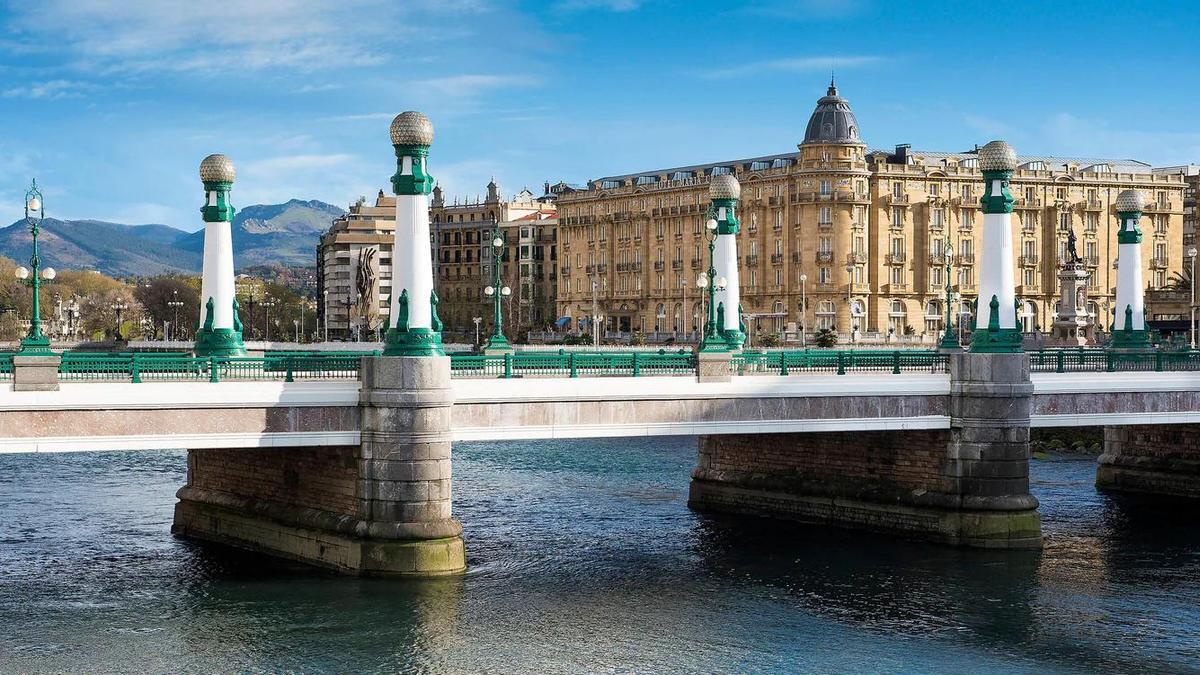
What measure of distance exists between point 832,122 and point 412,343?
374 ft

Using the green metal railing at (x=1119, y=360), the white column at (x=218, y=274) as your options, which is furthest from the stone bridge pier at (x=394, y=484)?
the green metal railing at (x=1119, y=360)

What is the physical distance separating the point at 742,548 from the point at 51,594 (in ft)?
61.6

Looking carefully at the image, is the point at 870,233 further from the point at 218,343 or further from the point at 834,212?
the point at 218,343

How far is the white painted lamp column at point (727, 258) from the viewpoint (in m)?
51.7

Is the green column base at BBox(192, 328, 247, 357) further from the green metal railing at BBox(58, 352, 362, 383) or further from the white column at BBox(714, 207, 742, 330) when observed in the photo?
the white column at BBox(714, 207, 742, 330)

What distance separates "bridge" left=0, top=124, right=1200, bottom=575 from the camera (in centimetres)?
3819

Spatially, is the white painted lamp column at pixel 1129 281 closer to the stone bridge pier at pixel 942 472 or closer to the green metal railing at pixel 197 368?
the stone bridge pier at pixel 942 472

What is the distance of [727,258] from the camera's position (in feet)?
173

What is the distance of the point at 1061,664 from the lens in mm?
34625

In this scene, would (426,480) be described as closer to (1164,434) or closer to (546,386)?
(546,386)

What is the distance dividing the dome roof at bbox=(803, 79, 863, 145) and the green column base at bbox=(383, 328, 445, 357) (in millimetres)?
111953

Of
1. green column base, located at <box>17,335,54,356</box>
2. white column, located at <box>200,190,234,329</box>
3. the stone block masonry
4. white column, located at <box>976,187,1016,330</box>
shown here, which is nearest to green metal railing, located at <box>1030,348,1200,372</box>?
white column, located at <box>976,187,1016,330</box>

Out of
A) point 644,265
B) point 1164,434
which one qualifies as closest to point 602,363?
point 1164,434

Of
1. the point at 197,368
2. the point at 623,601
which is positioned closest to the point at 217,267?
the point at 197,368
